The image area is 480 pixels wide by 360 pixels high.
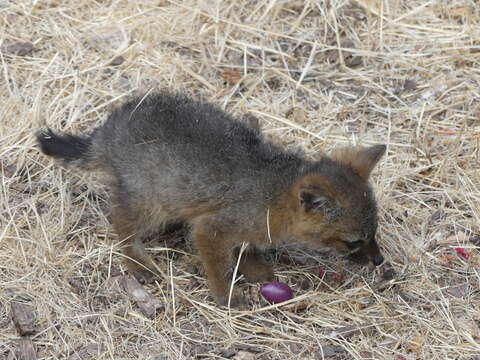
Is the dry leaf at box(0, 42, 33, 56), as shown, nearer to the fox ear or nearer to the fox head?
the fox head

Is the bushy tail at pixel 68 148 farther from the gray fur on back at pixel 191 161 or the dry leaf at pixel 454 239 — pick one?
the dry leaf at pixel 454 239

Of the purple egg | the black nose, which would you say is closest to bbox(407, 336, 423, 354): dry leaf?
the black nose

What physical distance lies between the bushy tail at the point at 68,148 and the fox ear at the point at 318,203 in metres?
1.90

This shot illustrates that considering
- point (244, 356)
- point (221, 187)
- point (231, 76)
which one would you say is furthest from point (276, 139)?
point (244, 356)

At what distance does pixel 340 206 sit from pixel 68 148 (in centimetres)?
239

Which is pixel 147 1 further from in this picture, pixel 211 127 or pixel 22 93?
pixel 211 127

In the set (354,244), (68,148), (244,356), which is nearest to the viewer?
(244,356)

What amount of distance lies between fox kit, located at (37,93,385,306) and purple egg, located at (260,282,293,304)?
0.22m

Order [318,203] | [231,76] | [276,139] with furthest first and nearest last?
[231,76]
[276,139]
[318,203]

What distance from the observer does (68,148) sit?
676 cm

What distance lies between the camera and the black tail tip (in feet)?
22.1

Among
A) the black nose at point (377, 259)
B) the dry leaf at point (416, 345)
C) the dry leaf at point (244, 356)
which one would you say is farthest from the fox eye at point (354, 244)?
the dry leaf at point (244, 356)

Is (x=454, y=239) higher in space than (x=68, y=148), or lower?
lower

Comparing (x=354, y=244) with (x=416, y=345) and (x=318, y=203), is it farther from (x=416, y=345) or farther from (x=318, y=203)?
(x=416, y=345)
